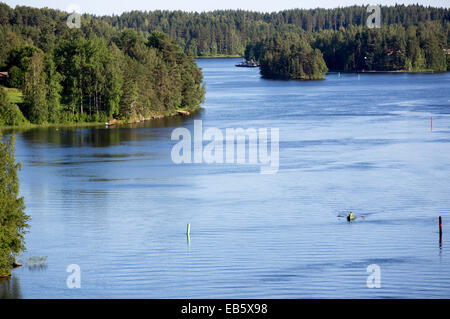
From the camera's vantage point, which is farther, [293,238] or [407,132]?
[407,132]

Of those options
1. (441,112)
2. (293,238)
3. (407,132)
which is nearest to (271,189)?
(293,238)

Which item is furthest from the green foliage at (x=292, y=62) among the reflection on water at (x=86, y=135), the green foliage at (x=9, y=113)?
the green foliage at (x=9, y=113)

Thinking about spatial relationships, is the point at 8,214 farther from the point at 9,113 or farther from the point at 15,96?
the point at 15,96

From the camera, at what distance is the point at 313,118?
9088cm

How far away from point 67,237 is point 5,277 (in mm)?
6456

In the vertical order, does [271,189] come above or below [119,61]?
below

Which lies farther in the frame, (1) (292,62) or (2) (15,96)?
(1) (292,62)

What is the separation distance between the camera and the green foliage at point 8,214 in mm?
30328

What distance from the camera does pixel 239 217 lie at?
133ft

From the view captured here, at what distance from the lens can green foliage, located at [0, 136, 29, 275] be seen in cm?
3033

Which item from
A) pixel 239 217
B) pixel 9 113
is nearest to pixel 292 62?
pixel 9 113

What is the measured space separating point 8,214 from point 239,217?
1395cm

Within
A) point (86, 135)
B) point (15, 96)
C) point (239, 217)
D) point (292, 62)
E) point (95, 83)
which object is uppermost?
point (292, 62)
